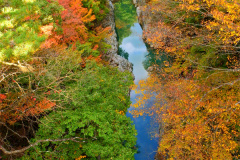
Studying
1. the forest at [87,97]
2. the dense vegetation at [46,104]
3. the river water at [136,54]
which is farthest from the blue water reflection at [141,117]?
the dense vegetation at [46,104]

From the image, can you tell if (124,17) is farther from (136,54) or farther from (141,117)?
(141,117)

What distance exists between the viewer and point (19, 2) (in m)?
5.50

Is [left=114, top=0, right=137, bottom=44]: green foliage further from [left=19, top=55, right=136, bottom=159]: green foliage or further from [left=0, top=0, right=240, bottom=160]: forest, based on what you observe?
[left=19, top=55, right=136, bottom=159]: green foliage

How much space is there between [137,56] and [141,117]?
9676mm

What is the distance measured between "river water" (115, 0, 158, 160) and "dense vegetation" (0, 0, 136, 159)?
351cm

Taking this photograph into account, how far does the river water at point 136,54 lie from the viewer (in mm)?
11219

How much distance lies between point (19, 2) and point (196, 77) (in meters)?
8.34

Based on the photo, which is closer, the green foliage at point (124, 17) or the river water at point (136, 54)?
the river water at point (136, 54)

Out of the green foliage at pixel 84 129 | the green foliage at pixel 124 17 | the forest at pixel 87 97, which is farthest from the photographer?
the green foliage at pixel 124 17

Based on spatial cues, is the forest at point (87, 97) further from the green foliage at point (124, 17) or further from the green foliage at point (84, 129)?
the green foliage at point (124, 17)

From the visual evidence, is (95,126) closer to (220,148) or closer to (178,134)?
(178,134)

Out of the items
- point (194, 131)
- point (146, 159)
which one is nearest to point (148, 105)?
point (146, 159)

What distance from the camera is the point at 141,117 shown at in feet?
42.7

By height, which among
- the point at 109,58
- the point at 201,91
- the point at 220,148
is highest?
the point at 109,58
